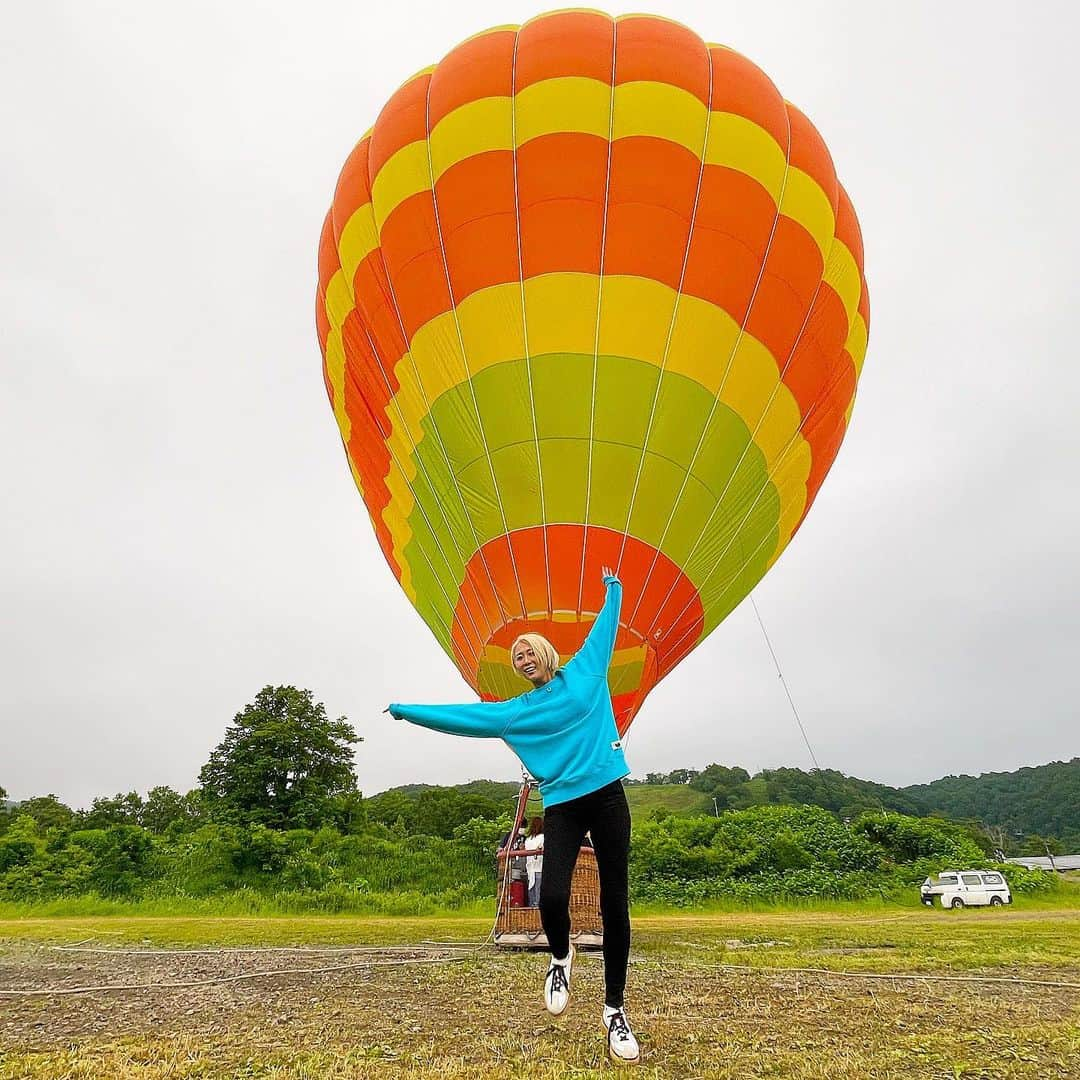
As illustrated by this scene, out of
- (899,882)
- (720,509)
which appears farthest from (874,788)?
(720,509)

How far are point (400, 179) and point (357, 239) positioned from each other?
0.62 metres

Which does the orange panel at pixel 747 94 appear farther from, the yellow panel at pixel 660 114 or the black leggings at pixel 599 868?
the black leggings at pixel 599 868

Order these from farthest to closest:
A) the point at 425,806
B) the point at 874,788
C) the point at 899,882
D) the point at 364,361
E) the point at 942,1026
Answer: the point at 874,788 < the point at 425,806 < the point at 899,882 < the point at 364,361 < the point at 942,1026

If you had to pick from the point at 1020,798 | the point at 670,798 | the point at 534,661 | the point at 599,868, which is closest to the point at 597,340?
the point at 534,661

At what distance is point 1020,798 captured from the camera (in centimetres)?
7312

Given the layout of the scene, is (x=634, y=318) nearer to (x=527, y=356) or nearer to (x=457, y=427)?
(x=527, y=356)

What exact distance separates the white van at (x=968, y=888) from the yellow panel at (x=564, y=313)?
1463 cm

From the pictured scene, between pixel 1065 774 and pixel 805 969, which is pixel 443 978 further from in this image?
pixel 1065 774

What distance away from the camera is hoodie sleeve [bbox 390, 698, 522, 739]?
3.16 m

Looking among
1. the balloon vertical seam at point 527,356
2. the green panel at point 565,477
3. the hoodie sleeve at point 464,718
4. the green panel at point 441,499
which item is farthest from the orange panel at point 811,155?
the hoodie sleeve at point 464,718

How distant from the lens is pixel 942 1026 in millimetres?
3078

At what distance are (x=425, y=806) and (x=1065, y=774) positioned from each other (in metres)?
75.5

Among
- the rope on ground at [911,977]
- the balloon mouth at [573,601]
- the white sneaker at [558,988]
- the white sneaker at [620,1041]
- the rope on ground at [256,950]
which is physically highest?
the balloon mouth at [573,601]

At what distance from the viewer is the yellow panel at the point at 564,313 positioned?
555 cm
